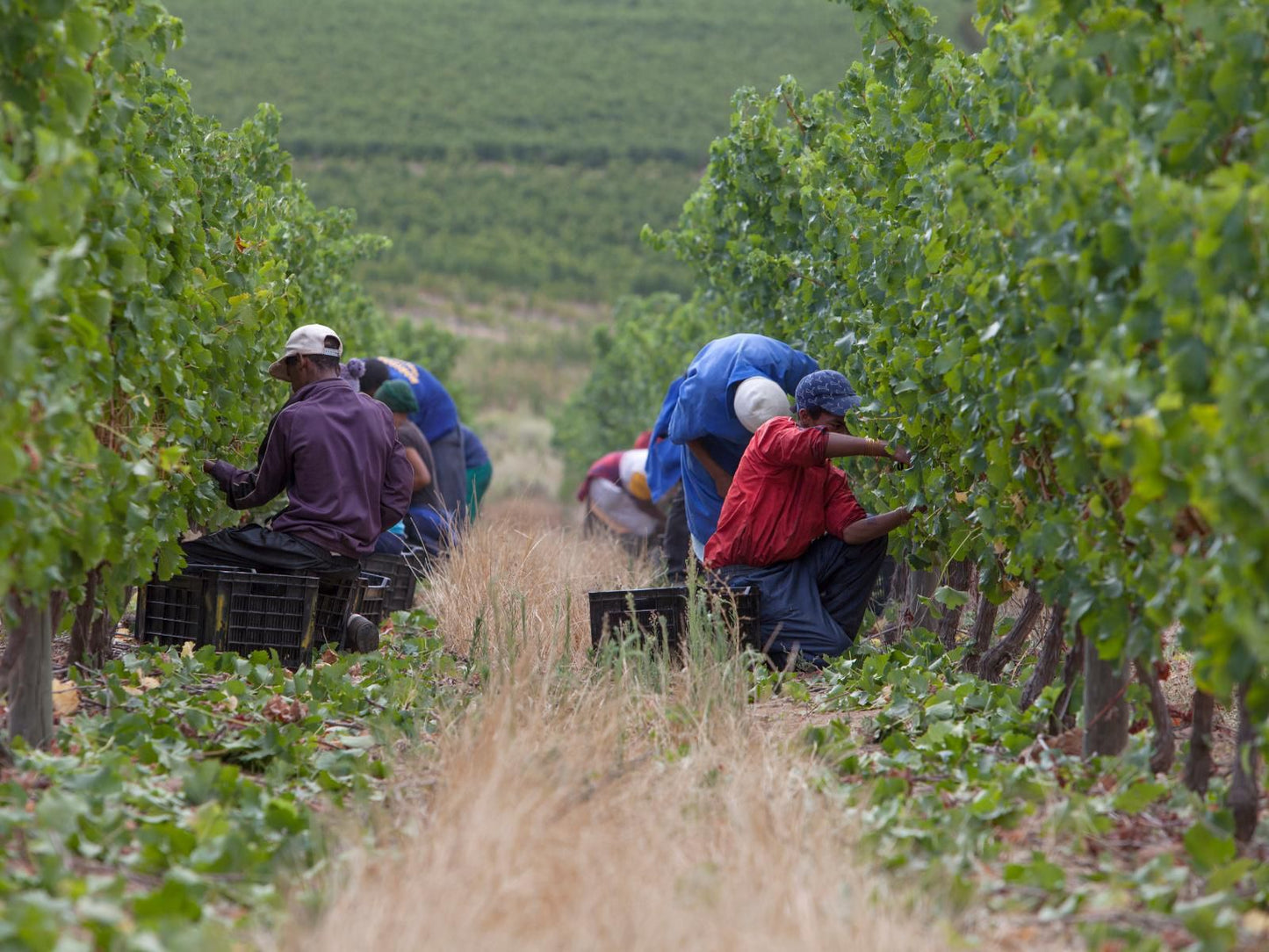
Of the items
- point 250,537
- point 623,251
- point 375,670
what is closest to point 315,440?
point 250,537

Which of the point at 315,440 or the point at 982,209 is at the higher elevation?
the point at 982,209

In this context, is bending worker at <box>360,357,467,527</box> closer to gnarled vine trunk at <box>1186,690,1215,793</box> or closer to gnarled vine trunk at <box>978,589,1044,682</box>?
gnarled vine trunk at <box>978,589,1044,682</box>

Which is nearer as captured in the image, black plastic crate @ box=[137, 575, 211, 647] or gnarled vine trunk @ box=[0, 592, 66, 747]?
gnarled vine trunk @ box=[0, 592, 66, 747]

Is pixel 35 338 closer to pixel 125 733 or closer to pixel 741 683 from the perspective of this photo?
pixel 125 733

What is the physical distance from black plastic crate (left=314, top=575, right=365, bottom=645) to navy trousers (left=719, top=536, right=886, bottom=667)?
4.81 feet

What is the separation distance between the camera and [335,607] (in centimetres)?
596

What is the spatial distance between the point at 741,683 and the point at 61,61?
8.20 feet

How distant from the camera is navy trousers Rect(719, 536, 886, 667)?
227 inches

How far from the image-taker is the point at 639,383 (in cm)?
1712

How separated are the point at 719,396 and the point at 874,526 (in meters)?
1.08

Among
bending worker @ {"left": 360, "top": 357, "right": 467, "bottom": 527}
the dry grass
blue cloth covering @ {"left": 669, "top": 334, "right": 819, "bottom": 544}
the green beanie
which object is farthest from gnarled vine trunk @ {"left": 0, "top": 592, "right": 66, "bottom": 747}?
bending worker @ {"left": 360, "top": 357, "right": 467, "bottom": 527}

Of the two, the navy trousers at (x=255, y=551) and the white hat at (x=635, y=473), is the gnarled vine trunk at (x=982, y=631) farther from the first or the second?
the white hat at (x=635, y=473)

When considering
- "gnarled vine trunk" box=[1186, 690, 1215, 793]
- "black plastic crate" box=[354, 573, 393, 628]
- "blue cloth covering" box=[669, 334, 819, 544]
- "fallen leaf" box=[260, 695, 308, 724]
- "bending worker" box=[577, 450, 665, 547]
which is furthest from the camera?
"bending worker" box=[577, 450, 665, 547]

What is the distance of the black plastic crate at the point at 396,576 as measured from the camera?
21.9 ft
